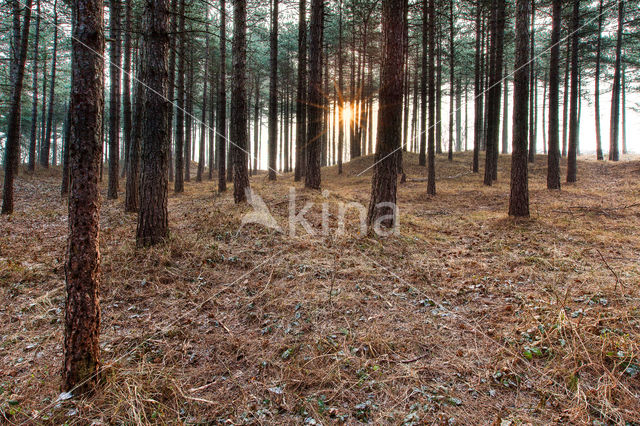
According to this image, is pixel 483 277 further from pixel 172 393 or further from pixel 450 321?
pixel 172 393

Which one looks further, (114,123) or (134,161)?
(114,123)

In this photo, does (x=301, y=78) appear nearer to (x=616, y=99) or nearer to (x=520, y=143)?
(x=520, y=143)

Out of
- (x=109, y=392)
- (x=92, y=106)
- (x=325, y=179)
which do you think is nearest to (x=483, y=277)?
(x=109, y=392)

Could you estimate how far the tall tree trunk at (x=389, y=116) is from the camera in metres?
6.58

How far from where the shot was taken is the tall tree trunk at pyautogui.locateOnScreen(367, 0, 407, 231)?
658cm

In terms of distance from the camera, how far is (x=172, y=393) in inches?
109

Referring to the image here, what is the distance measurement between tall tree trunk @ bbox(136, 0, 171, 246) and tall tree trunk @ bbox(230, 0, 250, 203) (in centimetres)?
345

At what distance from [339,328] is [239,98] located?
26.4ft

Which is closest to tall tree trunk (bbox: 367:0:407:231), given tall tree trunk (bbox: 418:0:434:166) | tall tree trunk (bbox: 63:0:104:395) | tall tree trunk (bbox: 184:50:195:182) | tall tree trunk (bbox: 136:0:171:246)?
tall tree trunk (bbox: 418:0:434:166)

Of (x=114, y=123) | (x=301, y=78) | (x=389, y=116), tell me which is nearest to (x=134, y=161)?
(x=114, y=123)

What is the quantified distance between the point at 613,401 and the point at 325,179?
19.3 m

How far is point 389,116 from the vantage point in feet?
22.3

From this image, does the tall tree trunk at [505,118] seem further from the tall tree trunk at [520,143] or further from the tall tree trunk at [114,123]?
the tall tree trunk at [114,123]

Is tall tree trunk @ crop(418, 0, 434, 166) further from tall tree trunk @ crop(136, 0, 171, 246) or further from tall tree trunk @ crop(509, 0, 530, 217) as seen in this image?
tall tree trunk @ crop(136, 0, 171, 246)
